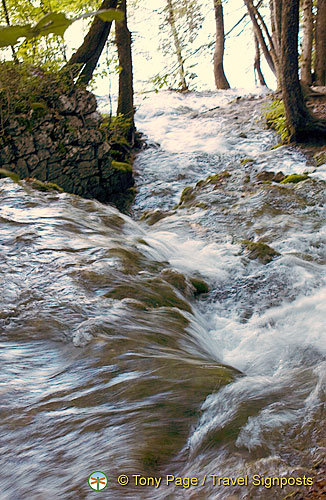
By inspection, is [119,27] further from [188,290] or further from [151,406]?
[151,406]

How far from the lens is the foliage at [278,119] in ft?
34.9

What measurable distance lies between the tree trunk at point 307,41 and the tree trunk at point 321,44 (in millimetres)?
318

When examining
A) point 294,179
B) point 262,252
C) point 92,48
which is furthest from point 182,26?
point 262,252

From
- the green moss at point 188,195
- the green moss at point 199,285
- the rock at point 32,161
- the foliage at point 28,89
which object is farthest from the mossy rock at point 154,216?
the foliage at point 28,89

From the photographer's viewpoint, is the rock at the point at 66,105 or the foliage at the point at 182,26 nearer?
the rock at the point at 66,105

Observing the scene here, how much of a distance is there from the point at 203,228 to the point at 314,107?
6.09 m

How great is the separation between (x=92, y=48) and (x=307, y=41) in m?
5.51

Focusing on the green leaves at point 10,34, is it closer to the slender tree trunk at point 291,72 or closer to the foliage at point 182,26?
the slender tree trunk at point 291,72

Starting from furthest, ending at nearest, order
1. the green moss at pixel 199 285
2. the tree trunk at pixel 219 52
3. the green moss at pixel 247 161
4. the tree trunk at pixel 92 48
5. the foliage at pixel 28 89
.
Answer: the tree trunk at pixel 219 52 < the tree trunk at pixel 92 48 < the green moss at pixel 247 161 < the foliage at pixel 28 89 < the green moss at pixel 199 285

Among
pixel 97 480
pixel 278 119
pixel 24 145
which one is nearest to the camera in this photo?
pixel 97 480

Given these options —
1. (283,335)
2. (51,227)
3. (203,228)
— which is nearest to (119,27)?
(203,228)

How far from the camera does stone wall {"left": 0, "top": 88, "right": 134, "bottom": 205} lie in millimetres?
8586

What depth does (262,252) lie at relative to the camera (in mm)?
5125

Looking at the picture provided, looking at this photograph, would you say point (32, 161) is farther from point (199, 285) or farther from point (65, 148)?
point (199, 285)
